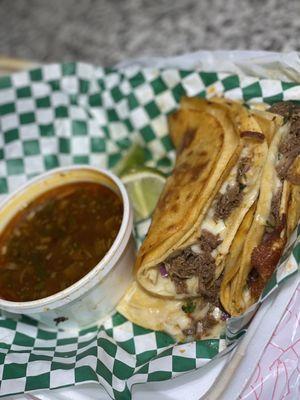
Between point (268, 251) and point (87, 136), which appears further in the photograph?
point (87, 136)

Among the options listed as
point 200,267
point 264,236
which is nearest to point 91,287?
point 200,267

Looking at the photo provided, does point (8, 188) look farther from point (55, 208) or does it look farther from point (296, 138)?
point (296, 138)

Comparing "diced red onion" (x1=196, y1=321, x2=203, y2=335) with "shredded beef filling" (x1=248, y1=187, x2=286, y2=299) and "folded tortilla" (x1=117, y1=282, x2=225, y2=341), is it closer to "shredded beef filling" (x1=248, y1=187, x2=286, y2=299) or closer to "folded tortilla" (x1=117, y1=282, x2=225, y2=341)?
"folded tortilla" (x1=117, y1=282, x2=225, y2=341)

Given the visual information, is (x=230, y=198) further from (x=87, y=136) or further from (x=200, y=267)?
(x=87, y=136)

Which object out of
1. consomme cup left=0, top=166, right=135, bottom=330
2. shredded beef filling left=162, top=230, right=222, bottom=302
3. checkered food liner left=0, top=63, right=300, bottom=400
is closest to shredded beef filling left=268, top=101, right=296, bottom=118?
checkered food liner left=0, top=63, right=300, bottom=400

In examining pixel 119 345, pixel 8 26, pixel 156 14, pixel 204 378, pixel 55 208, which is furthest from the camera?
pixel 8 26

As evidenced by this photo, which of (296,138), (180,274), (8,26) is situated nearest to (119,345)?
(180,274)
